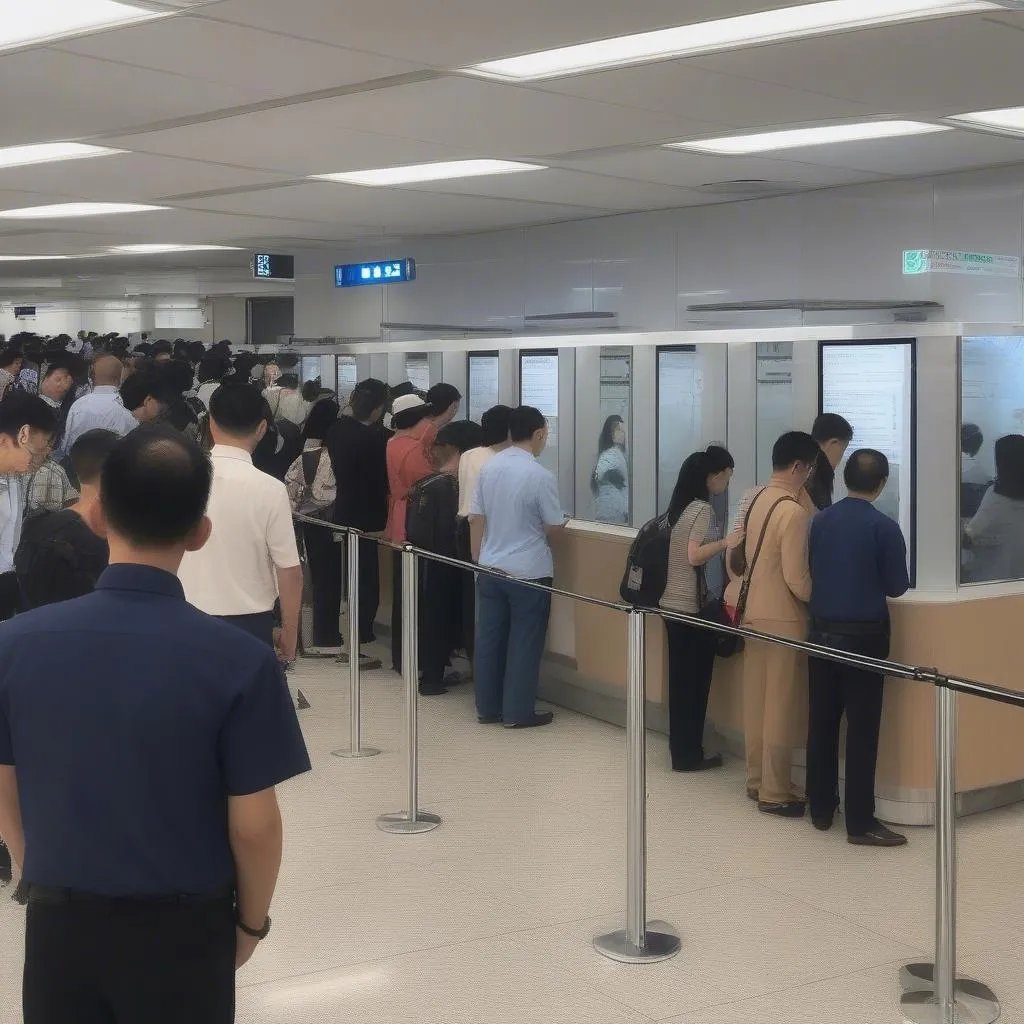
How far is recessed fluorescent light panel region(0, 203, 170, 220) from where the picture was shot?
34.5ft

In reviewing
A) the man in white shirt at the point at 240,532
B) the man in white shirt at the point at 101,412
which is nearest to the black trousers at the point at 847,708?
the man in white shirt at the point at 240,532

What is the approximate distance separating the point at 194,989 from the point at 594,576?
5441mm

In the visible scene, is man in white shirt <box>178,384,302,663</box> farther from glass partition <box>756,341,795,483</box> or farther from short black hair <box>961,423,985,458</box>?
short black hair <box>961,423,985,458</box>

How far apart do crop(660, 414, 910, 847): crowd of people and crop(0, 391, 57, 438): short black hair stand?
2706mm

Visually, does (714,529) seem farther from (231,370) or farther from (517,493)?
(231,370)

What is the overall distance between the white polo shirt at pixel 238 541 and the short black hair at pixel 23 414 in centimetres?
76

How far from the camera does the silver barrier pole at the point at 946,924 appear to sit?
3537 mm

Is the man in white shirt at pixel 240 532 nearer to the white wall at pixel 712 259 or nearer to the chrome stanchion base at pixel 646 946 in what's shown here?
the chrome stanchion base at pixel 646 946

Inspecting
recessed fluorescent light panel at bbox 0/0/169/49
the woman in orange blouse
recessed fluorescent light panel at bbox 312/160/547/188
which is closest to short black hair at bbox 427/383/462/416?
the woman in orange blouse

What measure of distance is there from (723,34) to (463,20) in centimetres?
99

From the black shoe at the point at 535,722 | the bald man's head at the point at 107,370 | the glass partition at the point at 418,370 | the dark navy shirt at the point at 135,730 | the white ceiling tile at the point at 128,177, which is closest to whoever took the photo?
the dark navy shirt at the point at 135,730

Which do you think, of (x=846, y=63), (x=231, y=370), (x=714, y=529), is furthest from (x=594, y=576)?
(x=231, y=370)

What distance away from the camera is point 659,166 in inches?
328

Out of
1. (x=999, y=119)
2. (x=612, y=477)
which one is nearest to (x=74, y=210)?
(x=612, y=477)
